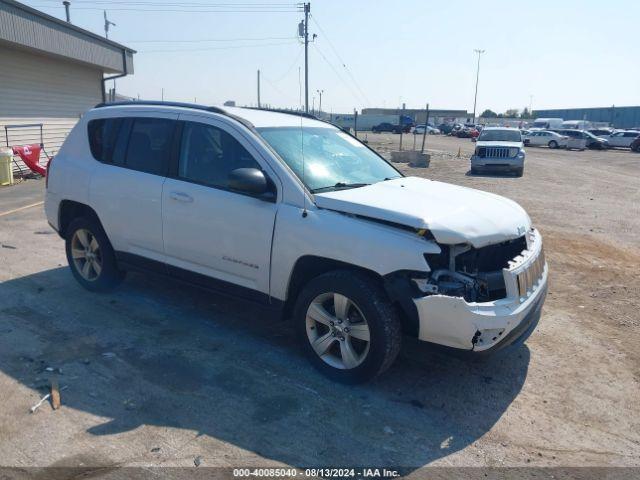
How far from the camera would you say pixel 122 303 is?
5.32m

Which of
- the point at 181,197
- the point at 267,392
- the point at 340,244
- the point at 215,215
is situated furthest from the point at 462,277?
the point at 181,197

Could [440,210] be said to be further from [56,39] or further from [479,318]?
[56,39]

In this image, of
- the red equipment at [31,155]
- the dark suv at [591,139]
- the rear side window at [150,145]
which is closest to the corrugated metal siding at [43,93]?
the red equipment at [31,155]

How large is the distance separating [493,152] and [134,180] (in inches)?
658

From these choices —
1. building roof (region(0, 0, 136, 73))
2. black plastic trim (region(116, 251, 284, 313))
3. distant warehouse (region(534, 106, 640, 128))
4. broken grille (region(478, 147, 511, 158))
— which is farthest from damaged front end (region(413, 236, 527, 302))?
distant warehouse (region(534, 106, 640, 128))

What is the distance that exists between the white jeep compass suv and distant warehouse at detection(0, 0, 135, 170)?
11464 mm

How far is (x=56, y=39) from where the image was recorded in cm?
1582

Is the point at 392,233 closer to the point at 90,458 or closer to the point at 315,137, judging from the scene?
the point at 315,137

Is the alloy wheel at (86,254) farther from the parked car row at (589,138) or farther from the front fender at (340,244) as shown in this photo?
the parked car row at (589,138)

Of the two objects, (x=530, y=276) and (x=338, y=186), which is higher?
(x=338, y=186)

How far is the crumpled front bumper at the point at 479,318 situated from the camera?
336cm

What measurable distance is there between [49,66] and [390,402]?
58.2ft

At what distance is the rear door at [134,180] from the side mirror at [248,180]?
105cm

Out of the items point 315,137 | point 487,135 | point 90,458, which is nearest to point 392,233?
point 315,137
